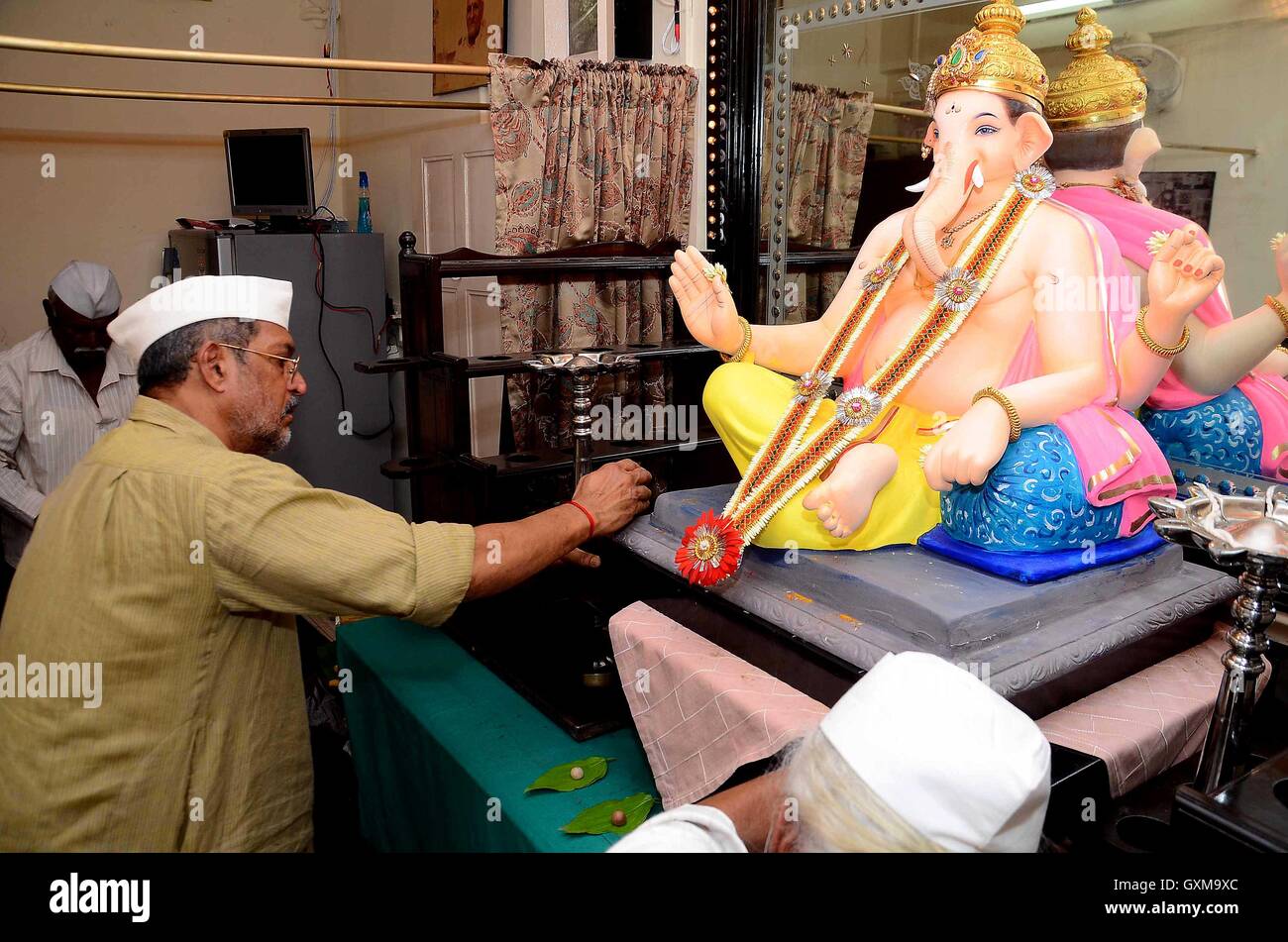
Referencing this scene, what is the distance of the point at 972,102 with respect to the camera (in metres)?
1.57

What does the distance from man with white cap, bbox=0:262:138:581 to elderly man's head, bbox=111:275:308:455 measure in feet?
4.91

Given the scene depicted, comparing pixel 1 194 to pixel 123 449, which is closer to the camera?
pixel 123 449

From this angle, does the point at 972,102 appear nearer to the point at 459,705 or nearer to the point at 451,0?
the point at 459,705

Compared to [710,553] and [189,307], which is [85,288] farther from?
[710,553]

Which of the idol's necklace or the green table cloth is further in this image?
the green table cloth

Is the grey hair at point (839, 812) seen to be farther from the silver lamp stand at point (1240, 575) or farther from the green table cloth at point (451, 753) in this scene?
the green table cloth at point (451, 753)

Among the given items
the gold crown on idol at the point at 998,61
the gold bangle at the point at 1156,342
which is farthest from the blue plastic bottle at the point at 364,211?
the gold bangle at the point at 1156,342

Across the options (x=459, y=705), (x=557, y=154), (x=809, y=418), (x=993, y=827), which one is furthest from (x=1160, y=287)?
(x=557, y=154)

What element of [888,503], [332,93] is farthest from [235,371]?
[332,93]

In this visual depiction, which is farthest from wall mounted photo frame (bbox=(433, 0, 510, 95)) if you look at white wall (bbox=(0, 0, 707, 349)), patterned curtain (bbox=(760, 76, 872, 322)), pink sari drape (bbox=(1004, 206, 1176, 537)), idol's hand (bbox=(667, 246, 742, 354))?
pink sari drape (bbox=(1004, 206, 1176, 537))

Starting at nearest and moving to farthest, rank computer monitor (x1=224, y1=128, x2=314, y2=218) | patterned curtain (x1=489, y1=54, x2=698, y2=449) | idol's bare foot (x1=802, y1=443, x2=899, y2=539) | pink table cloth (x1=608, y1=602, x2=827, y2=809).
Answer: pink table cloth (x1=608, y1=602, x2=827, y2=809)
idol's bare foot (x1=802, y1=443, x2=899, y2=539)
patterned curtain (x1=489, y1=54, x2=698, y2=449)
computer monitor (x1=224, y1=128, x2=314, y2=218)

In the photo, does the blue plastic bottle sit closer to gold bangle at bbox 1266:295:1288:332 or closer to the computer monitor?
the computer monitor

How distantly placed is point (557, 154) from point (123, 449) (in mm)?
1899

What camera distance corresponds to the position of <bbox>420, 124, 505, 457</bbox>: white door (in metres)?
4.03
